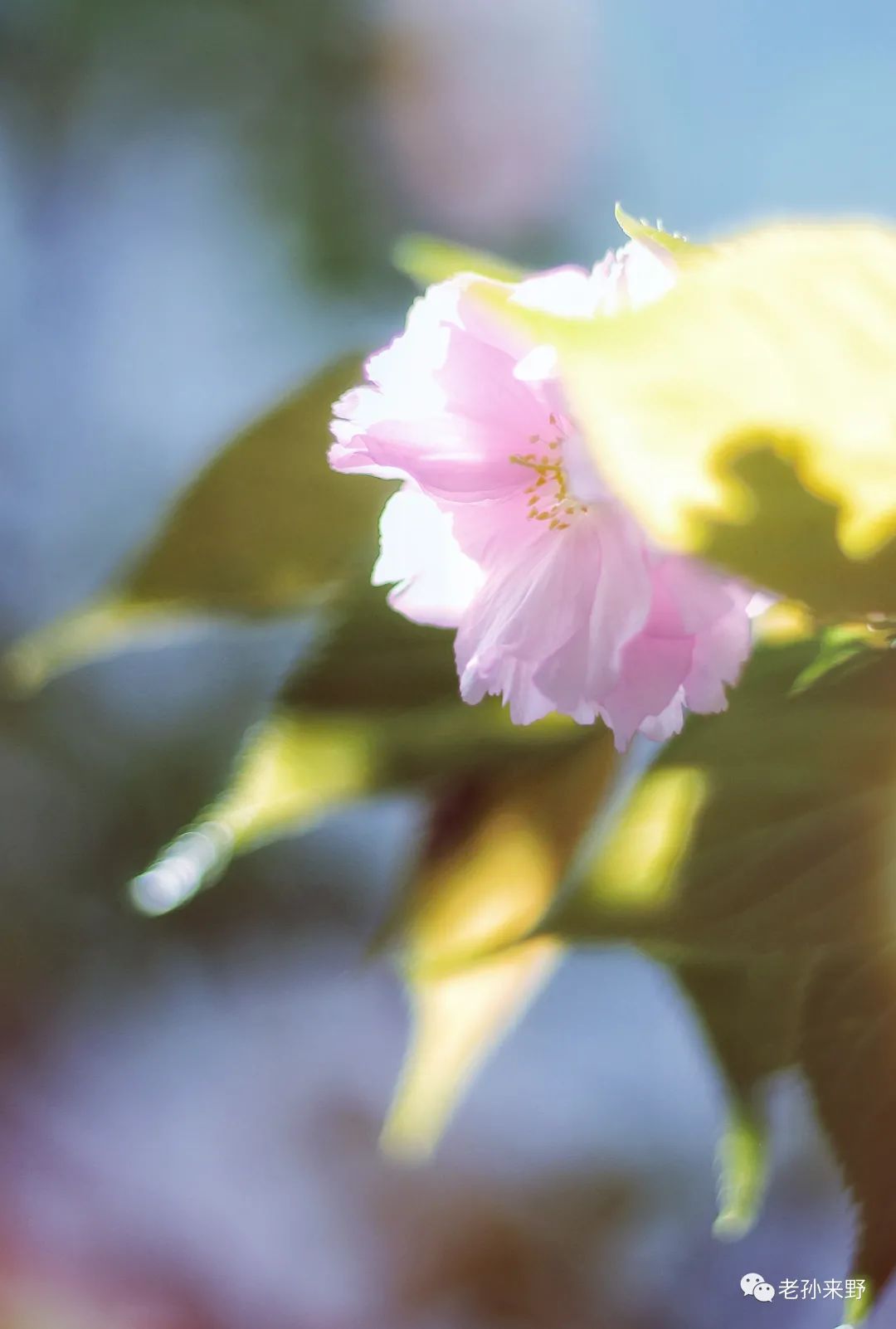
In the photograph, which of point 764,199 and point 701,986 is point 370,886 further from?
point 764,199

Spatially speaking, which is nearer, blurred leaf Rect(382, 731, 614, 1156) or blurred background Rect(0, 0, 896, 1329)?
blurred leaf Rect(382, 731, 614, 1156)

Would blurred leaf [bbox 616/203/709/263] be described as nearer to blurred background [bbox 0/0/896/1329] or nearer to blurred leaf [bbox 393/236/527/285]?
blurred leaf [bbox 393/236/527/285]

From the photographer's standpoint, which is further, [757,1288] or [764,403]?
[757,1288]

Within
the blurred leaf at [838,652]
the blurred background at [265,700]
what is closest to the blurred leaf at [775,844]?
the blurred leaf at [838,652]

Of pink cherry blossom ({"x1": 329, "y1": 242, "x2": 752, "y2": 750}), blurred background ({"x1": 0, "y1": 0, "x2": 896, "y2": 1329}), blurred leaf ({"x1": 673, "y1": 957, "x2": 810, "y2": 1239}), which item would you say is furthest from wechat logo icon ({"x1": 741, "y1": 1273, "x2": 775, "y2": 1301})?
pink cherry blossom ({"x1": 329, "y1": 242, "x2": 752, "y2": 750})

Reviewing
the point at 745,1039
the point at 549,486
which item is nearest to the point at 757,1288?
the point at 745,1039

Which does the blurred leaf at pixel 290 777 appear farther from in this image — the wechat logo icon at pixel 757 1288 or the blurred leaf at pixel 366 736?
the wechat logo icon at pixel 757 1288

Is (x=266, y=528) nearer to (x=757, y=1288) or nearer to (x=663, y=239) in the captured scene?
(x=663, y=239)
